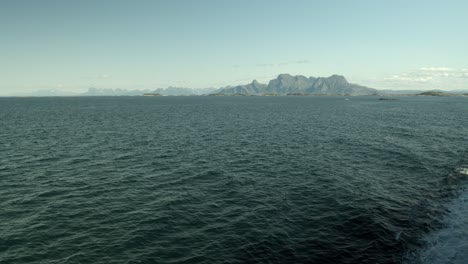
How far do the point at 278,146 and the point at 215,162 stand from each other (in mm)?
20644

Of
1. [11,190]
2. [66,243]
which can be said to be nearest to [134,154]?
[11,190]

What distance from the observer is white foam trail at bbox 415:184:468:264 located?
2355 centimetres

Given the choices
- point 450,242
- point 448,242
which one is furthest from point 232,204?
point 450,242

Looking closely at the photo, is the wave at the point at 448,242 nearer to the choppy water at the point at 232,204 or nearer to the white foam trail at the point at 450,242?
the white foam trail at the point at 450,242

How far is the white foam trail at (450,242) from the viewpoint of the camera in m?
23.5

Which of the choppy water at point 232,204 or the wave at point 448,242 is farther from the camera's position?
the choppy water at point 232,204

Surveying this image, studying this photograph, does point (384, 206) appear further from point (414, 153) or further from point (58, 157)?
point (58, 157)

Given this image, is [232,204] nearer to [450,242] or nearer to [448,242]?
[448,242]

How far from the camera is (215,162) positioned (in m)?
53.9

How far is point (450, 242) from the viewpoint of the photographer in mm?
26125

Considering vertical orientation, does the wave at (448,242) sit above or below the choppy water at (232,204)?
below

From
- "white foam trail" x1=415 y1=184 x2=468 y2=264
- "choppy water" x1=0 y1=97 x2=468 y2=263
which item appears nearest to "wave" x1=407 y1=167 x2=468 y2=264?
"white foam trail" x1=415 y1=184 x2=468 y2=264

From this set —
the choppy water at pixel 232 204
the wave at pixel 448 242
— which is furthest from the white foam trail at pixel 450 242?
the choppy water at pixel 232 204

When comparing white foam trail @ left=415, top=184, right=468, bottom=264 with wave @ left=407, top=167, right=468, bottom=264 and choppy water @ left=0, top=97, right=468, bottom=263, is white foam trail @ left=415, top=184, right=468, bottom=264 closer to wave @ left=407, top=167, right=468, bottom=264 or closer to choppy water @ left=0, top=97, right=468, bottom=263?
wave @ left=407, top=167, right=468, bottom=264
